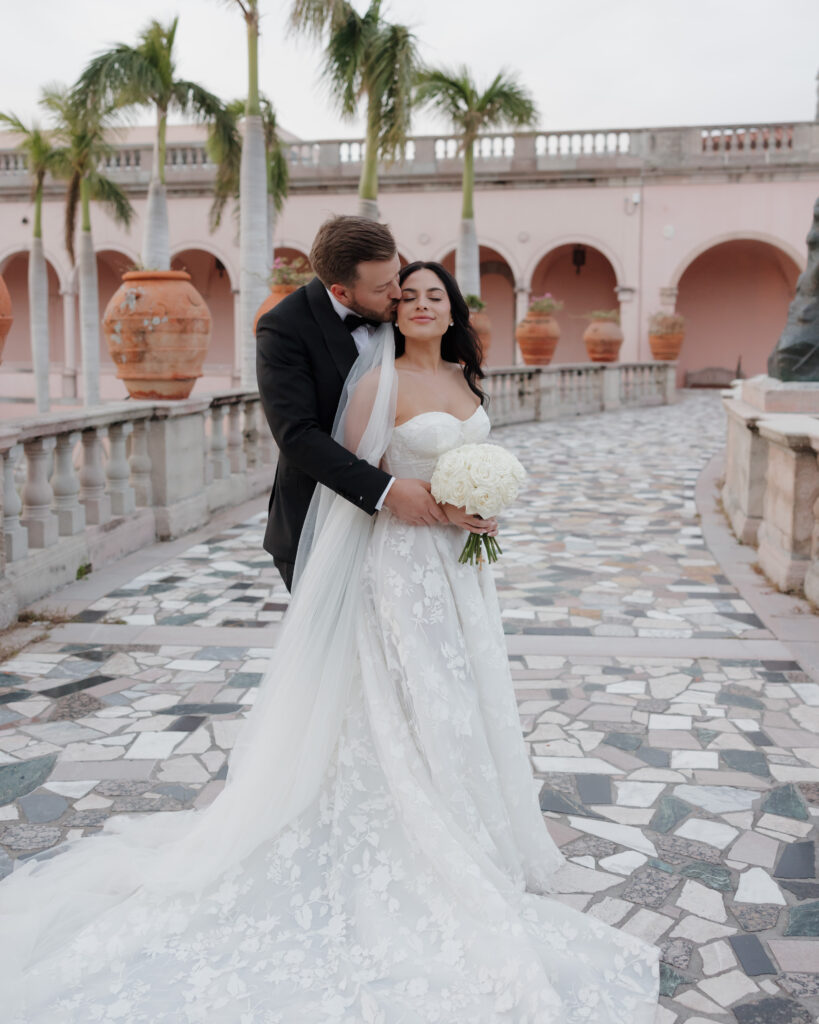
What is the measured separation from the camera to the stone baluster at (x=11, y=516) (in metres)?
5.49

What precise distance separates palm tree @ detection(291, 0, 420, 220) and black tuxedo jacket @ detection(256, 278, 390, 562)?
40.2ft

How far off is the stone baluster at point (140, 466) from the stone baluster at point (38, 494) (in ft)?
4.87

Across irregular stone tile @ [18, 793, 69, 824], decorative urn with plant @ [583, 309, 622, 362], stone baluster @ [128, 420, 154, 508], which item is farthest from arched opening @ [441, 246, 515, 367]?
irregular stone tile @ [18, 793, 69, 824]

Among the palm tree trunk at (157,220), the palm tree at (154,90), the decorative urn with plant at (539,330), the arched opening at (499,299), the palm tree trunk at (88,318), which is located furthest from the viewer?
the arched opening at (499,299)

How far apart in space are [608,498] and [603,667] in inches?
208

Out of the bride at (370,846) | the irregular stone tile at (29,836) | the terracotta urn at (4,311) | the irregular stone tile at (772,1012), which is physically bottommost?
the irregular stone tile at (772,1012)

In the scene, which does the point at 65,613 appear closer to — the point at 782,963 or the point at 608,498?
the point at 782,963

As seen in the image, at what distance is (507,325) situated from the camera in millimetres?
28156

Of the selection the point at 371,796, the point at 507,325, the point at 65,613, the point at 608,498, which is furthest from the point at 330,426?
the point at 507,325

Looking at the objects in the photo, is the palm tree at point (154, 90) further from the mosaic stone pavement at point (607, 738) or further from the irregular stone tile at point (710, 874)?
the irregular stone tile at point (710, 874)

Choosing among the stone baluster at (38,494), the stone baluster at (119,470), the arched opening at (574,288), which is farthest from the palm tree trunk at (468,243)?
the stone baluster at (38,494)

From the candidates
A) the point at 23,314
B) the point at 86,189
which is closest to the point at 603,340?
the point at 86,189

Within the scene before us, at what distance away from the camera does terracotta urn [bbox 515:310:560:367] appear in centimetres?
2016

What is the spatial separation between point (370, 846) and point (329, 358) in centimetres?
131
